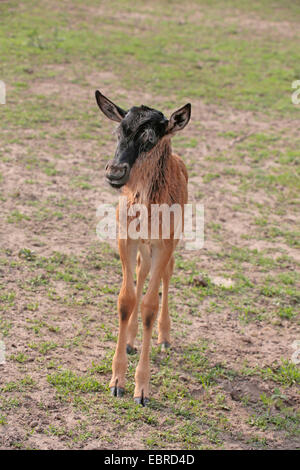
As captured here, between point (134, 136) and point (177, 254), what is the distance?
3.56 metres

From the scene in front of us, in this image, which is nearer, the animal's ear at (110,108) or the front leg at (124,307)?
the animal's ear at (110,108)

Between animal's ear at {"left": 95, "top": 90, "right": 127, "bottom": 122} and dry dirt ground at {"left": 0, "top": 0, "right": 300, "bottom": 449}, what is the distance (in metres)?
2.42

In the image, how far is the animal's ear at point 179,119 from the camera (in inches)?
218

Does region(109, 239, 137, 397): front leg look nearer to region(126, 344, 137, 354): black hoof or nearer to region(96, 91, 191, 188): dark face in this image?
region(126, 344, 137, 354): black hoof

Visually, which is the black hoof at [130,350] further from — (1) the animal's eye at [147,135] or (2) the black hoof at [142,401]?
(1) the animal's eye at [147,135]

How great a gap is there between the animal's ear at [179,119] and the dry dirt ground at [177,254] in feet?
8.18

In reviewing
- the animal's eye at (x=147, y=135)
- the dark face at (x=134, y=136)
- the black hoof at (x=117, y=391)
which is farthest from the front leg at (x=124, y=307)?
the animal's eye at (x=147, y=135)

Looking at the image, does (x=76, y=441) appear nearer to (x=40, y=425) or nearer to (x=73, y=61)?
(x=40, y=425)

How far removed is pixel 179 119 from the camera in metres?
5.64

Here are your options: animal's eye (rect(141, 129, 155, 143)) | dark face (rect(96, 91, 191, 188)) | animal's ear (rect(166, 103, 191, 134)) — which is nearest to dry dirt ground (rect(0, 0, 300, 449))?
dark face (rect(96, 91, 191, 188))

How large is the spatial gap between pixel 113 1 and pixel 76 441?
1956 centimetres

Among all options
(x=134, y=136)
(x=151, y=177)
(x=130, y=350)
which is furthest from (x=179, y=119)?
(x=130, y=350)

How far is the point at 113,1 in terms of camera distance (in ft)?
72.2
